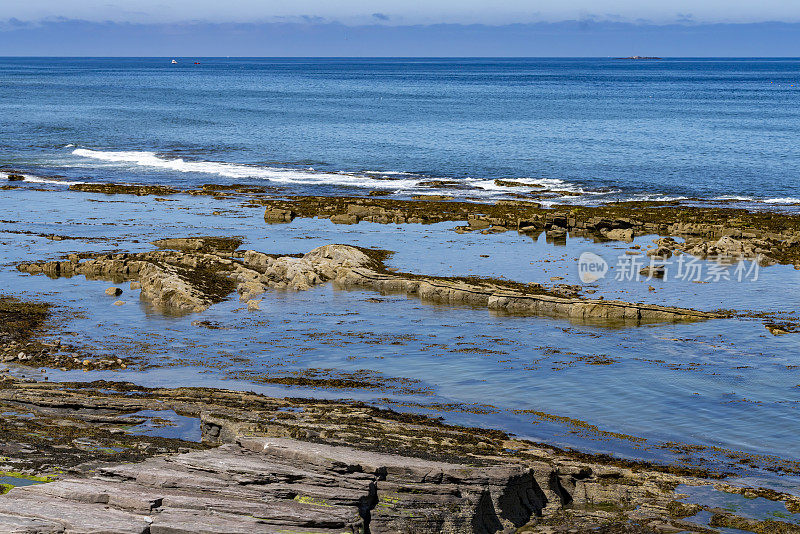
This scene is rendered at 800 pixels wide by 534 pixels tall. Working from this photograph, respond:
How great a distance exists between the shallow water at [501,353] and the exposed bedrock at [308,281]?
62cm

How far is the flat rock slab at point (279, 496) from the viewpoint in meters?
10.0

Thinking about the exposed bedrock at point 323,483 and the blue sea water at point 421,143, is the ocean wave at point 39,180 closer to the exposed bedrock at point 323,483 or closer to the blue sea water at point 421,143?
the blue sea water at point 421,143

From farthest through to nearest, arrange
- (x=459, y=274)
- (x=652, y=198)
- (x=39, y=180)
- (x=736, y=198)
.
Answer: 1. (x=39, y=180)
2. (x=652, y=198)
3. (x=736, y=198)
4. (x=459, y=274)

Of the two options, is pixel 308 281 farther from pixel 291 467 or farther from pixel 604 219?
pixel 291 467

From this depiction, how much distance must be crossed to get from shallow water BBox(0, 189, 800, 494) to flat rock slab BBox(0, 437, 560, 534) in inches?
167

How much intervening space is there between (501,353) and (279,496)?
1152cm

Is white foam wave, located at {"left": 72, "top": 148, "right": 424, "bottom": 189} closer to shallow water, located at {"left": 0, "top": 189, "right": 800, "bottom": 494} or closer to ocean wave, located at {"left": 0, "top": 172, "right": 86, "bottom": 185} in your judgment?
ocean wave, located at {"left": 0, "top": 172, "right": 86, "bottom": 185}

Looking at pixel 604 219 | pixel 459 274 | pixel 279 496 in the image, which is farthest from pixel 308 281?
pixel 279 496

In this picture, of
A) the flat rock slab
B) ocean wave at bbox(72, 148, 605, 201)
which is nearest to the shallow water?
the flat rock slab

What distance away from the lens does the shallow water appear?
56.4ft

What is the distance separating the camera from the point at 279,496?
10836mm

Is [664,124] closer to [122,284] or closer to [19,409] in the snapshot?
[122,284]

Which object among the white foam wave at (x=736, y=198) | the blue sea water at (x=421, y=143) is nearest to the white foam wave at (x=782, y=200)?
the blue sea water at (x=421, y=143)

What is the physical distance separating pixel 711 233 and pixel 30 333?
1029 inches
